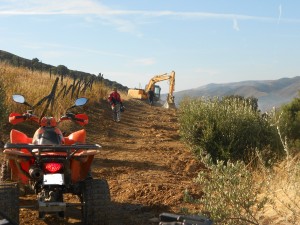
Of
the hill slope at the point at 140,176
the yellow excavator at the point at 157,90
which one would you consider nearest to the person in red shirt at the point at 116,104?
the hill slope at the point at 140,176

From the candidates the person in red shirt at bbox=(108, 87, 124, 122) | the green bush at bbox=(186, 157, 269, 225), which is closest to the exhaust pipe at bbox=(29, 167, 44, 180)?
the green bush at bbox=(186, 157, 269, 225)

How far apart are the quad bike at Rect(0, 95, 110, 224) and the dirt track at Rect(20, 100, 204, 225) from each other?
0.29m

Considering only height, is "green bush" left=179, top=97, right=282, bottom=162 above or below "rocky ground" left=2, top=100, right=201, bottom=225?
above

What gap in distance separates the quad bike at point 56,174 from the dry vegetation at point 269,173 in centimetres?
169

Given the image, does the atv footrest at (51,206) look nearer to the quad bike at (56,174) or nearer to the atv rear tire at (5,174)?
the quad bike at (56,174)

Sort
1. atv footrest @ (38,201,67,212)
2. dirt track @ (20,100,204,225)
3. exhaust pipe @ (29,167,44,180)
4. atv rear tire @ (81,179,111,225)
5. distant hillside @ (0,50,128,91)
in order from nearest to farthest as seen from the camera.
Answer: atv footrest @ (38,201,67,212)
exhaust pipe @ (29,167,44,180)
atv rear tire @ (81,179,111,225)
dirt track @ (20,100,204,225)
distant hillside @ (0,50,128,91)

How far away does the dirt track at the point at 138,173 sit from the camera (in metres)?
5.99

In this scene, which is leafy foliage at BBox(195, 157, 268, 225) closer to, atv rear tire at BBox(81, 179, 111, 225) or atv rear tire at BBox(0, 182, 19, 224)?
atv rear tire at BBox(81, 179, 111, 225)

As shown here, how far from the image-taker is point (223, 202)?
15.5 ft

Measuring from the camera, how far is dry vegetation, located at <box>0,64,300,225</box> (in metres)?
4.91

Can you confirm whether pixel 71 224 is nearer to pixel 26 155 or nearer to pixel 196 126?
pixel 26 155

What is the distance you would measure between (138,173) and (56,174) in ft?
12.8

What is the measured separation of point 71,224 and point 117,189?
1.73m

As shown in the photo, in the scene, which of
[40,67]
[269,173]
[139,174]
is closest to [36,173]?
[269,173]
